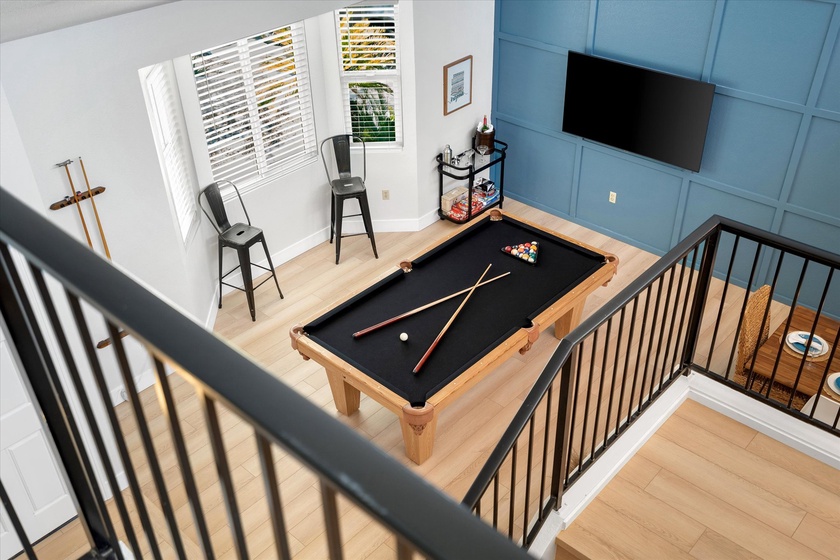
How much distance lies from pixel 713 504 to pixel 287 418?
3235 millimetres

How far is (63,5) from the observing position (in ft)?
8.31

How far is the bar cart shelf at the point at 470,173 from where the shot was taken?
25.1 ft

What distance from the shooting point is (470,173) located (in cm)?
759

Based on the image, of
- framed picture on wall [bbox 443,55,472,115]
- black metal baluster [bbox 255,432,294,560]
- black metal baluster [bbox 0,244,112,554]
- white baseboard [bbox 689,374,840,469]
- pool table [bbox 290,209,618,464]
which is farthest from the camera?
framed picture on wall [bbox 443,55,472,115]

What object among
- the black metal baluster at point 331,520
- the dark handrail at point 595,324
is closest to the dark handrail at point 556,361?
the dark handrail at point 595,324

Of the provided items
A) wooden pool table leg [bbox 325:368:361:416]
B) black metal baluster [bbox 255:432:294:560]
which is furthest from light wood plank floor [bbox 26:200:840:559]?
black metal baluster [bbox 255:432:294:560]

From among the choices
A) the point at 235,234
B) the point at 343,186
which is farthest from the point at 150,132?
the point at 343,186

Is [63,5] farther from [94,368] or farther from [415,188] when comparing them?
[415,188]

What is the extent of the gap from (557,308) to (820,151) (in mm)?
2540

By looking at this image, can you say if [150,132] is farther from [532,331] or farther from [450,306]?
[532,331]

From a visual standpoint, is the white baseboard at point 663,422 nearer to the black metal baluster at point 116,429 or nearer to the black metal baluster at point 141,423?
the black metal baluster at point 116,429

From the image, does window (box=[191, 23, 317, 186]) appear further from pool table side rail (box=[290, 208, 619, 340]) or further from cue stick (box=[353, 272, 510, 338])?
cue stick (box=[353, 272, 510, 338])

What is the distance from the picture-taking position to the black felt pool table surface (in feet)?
16.3

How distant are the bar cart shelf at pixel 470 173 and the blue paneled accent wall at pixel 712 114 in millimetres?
221
